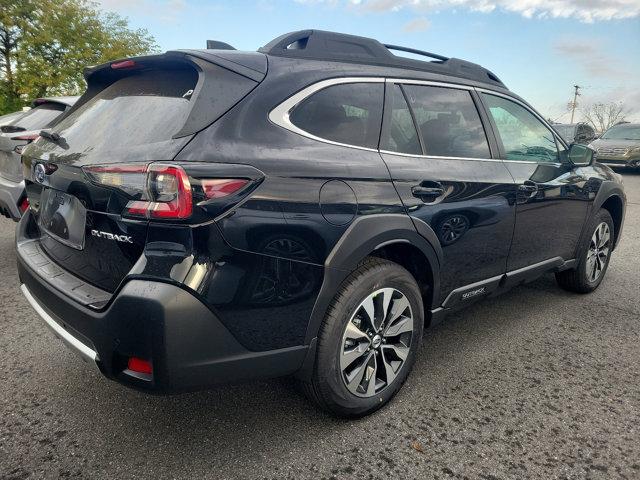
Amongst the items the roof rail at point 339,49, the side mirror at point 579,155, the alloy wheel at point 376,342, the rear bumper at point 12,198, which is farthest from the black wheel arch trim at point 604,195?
the rear bumper at point 12,198

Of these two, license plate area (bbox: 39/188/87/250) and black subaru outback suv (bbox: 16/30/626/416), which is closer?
black subaru outback suv (bbox: 16/30/626/416)

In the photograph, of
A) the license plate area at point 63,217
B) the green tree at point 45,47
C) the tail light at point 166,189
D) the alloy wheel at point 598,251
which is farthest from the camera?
the green tree at point 45,47

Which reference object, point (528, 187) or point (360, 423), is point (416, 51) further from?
point (360, 423)

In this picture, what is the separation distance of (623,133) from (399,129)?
18090 millimetres

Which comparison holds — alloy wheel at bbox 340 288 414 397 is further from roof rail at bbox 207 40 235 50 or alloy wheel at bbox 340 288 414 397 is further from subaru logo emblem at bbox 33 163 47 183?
subaru logo emblem at bbox 33 163 47 183

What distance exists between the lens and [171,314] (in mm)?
1735

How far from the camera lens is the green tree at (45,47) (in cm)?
2477

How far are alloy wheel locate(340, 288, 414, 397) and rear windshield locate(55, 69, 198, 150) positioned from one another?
45.9 inches

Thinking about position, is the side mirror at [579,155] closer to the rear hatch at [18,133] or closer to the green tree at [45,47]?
the rear hatch at [18,133]

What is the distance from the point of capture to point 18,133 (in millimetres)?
4859

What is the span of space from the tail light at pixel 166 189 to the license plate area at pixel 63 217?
38cm

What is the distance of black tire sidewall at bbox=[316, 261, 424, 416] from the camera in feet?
7.16

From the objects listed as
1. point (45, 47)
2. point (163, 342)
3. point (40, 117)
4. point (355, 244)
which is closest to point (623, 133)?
point (40, 117)

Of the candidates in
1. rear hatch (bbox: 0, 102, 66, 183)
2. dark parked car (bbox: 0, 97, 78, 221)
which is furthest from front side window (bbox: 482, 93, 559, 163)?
rear hatch (bbox: 0, 102, 66, 183)
